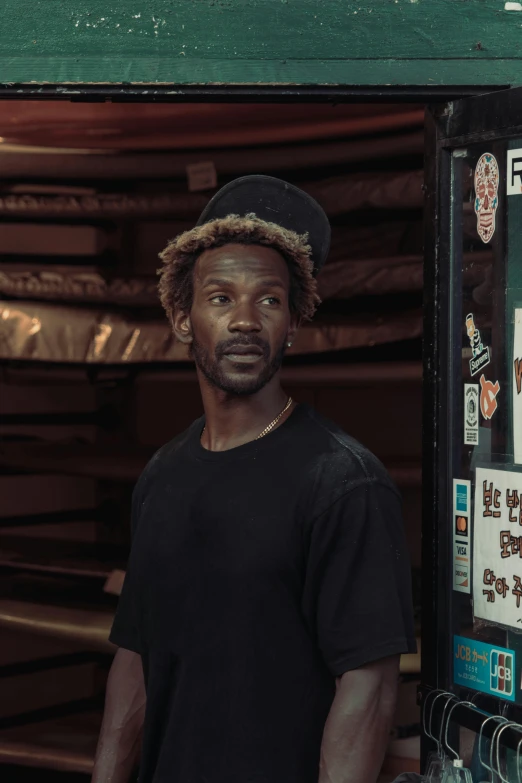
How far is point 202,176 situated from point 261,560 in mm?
2189

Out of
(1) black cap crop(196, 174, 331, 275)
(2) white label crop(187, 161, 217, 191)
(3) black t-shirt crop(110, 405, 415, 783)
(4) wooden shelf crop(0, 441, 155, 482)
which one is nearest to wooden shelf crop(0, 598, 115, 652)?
(4) wooden shelf crop(0, 441, 155, 482)

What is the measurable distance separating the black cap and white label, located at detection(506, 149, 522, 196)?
13.7 inches

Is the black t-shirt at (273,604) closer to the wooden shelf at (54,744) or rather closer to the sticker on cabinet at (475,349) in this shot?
the sticker on cabinet at (475,349)

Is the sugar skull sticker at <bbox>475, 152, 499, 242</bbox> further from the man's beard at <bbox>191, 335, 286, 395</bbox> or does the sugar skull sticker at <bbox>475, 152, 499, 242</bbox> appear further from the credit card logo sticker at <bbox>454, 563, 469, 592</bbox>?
the credit card logo sticker at <bbox>454, 563, 469, 592</bbox>

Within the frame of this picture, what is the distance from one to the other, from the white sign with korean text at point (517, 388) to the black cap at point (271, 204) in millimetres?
416

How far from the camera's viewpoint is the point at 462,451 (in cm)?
213

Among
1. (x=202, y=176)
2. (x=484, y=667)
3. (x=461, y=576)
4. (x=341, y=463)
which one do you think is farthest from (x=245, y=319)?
(x=202, y=176)

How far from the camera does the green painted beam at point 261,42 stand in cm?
217

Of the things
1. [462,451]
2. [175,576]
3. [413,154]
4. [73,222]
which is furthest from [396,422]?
[175,576]

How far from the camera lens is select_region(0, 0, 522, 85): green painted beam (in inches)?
85.3

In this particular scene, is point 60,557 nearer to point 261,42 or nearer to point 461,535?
point 461,535

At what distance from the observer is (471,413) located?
2119 millimetres

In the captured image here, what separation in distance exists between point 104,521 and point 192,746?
2365 mm

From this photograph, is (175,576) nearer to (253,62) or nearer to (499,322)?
(499,322)
